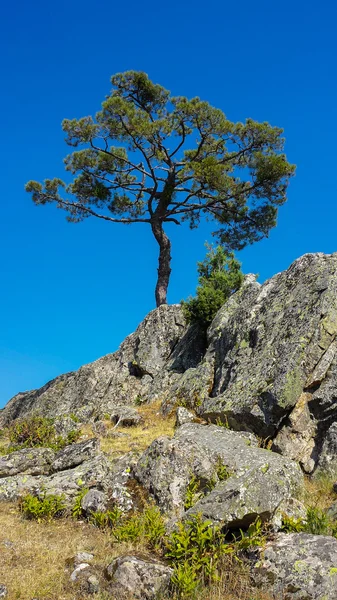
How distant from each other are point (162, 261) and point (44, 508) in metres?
22.6

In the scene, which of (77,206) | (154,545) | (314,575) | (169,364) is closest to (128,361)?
(169,364)

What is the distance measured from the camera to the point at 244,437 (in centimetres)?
1271

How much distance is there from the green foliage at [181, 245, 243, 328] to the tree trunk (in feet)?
16.2

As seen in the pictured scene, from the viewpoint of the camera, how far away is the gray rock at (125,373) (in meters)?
24.1

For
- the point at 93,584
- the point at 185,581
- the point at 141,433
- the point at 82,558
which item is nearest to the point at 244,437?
the point at 141,433

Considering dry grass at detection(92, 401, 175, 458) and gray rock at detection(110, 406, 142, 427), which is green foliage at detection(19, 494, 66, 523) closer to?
dry grass at detection(92, 401, 175, 458)

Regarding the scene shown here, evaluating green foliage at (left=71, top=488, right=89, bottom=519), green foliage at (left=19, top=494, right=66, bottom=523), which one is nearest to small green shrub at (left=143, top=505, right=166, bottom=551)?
green foliage at (left=71, top=488, right=89, bottom=519)

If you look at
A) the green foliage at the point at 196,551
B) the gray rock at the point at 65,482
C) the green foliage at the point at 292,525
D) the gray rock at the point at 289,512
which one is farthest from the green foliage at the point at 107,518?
the green foliage at the point at 292,525

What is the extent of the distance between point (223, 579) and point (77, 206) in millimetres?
28996

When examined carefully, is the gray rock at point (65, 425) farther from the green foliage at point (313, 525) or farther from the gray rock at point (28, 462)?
the green foliage at point (313, 525)

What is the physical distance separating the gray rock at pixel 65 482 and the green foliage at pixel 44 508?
0.26 metres

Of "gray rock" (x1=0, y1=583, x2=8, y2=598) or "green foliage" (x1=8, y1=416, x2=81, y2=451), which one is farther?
"green foliage" (x1=8, y1=416, x2=81, y2=451)

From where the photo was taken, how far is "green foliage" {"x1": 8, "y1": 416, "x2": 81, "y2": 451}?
16.6 m

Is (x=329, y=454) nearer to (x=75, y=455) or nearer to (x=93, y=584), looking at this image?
(x=75, y=455)
